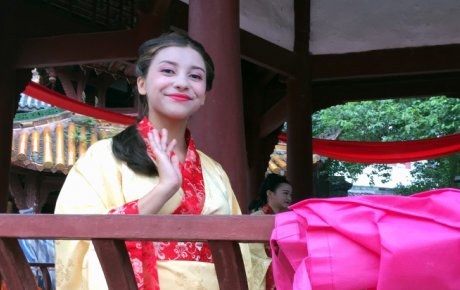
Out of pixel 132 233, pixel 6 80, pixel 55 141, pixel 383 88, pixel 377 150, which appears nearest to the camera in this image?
pixel 132 233

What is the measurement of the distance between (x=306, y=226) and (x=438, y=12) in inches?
141

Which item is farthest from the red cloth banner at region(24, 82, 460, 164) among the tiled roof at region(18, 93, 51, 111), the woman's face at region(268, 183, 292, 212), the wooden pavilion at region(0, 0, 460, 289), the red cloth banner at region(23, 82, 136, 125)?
the tiled roof at region(18, 93, 51, 111)

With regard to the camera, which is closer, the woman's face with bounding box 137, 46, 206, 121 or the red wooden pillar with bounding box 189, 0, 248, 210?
the woman's face with bounding box 137, 46, 206, 121

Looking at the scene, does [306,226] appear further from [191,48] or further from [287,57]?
[287,57]

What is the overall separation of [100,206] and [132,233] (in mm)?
303

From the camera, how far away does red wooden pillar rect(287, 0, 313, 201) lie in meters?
4.60

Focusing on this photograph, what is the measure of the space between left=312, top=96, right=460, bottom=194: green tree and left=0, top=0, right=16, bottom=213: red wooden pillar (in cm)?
1053

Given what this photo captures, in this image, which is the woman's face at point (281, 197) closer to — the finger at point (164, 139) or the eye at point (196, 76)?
the eye at point (196, 76)

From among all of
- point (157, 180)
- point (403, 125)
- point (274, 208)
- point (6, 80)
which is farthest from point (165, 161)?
point (403, 125)

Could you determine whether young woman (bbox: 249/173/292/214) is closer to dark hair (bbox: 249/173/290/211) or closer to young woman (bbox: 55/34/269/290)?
dark hair (bbox: 249/173/290/211)

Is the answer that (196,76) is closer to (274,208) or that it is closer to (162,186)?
(162,186)

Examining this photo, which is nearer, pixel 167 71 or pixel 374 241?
Result: pixel 374 241

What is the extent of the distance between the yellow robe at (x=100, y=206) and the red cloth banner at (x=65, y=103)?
4.61 metres

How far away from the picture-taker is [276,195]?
4.65 metres
